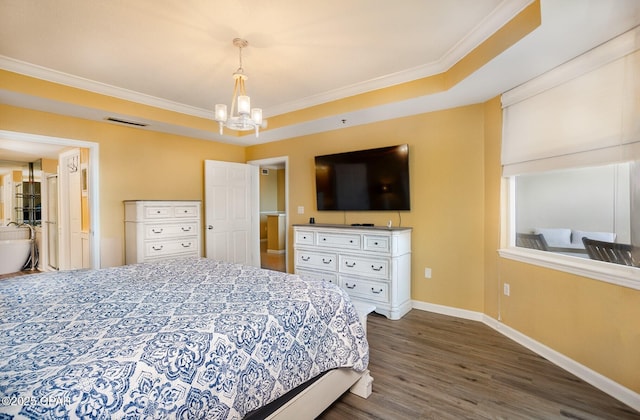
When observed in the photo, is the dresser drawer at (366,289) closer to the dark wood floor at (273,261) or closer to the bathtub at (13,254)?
the dark wood floor at (273,261)

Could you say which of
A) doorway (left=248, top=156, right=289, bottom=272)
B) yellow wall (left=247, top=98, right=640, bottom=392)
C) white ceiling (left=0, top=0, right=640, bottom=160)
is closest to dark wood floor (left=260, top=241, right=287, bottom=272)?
doorway (left=248, top=156, right=289, bottom=272)

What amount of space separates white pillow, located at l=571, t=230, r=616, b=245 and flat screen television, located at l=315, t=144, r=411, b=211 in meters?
1.54

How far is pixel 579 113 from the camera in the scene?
2186 millimetres

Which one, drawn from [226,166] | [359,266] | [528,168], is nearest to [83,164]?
[226,166]

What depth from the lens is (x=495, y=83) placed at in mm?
2617

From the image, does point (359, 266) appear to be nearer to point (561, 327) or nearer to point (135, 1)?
point (561, 327)

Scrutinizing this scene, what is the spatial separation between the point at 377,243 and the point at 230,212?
8.91 feet

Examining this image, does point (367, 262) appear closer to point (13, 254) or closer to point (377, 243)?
point (377, 243)

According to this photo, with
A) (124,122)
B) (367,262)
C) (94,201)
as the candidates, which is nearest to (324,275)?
(367,262)

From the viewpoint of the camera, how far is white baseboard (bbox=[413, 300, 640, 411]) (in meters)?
1.84

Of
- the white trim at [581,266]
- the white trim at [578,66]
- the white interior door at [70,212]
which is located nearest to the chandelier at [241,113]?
the white trim at [578,66]

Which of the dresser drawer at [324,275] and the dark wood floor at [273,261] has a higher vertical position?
the dresser drawer at [324,275]

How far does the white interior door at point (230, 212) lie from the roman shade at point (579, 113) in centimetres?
385

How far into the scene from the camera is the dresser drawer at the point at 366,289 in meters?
3.22
